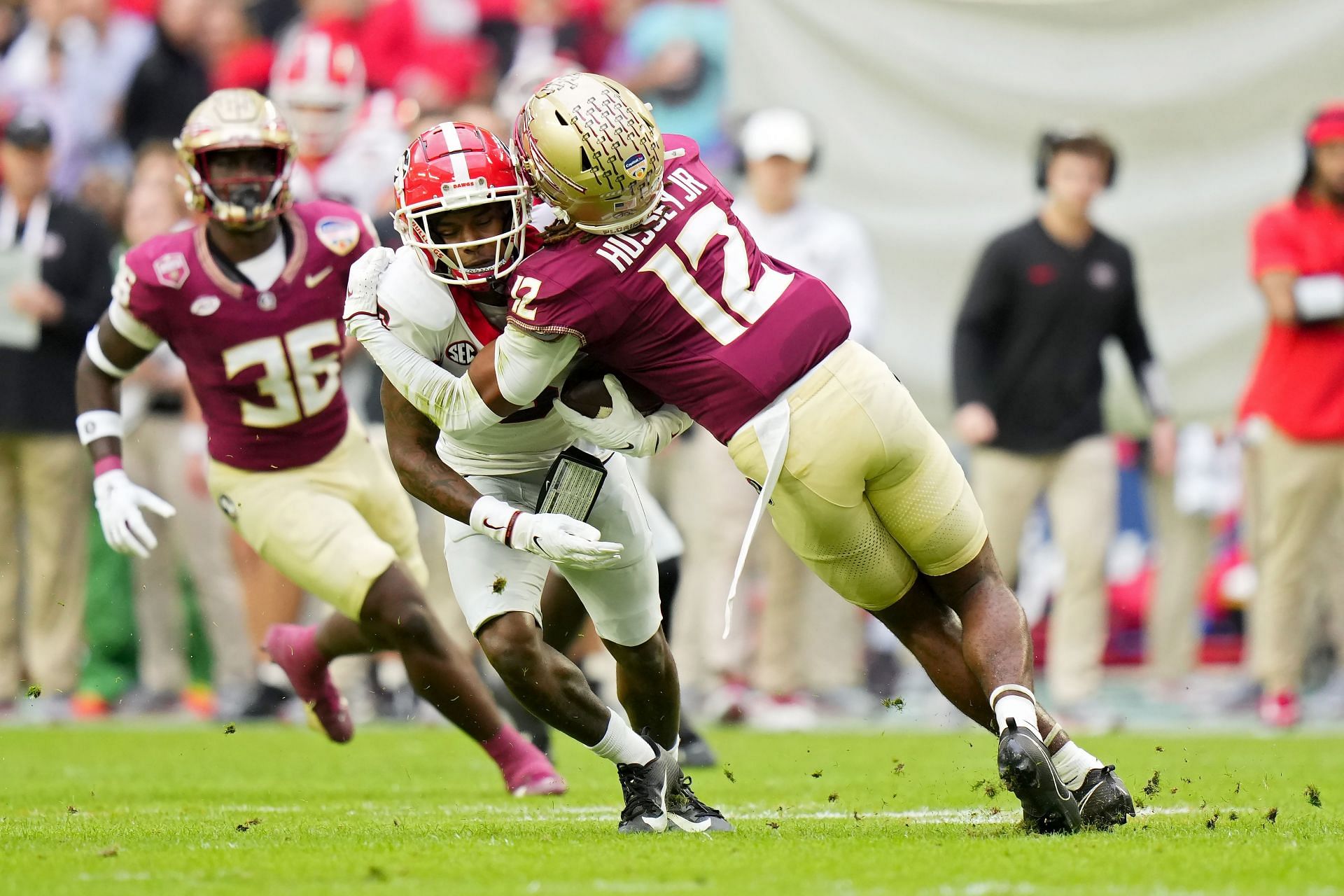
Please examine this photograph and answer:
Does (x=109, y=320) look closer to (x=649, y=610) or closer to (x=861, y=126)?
(x=649, y=610)

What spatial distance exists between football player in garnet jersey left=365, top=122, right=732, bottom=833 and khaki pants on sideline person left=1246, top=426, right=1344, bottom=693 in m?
4.09

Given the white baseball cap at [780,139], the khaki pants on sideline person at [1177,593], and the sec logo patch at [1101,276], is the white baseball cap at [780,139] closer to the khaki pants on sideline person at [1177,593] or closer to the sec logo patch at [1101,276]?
the sec logo patch at [1101,276]

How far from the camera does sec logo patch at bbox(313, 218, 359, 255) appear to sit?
6586 millimetres

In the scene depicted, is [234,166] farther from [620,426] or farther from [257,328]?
[620,426]

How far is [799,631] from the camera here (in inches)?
386

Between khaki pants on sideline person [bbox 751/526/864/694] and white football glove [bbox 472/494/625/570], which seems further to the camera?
khaki pants on sideline person [bbox 751/526/864/694]

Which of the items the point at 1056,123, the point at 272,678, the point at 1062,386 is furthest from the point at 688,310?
the point at 1056,123

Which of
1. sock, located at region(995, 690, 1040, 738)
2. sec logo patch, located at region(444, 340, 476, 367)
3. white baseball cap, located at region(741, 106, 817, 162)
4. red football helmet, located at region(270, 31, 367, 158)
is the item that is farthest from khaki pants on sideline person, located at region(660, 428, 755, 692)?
sock, located at region(995, 690, 1040, 738)

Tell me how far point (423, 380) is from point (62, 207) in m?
5.44

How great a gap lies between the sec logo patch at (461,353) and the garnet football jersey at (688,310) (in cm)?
38

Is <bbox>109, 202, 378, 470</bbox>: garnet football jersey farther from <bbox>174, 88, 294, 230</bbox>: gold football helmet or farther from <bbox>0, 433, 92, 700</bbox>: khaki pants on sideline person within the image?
<bbox>0, 433, 92, 700</bbox>: khaki pants on sideline person

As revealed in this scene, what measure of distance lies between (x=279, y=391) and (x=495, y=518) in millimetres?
1872

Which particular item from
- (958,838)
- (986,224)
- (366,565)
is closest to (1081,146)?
(986,224)

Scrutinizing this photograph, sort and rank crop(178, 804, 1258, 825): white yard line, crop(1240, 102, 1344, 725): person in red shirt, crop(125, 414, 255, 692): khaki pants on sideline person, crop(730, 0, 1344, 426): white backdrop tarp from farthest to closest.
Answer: crop(730, 0, 1344, 426): white backdrop tarp < crop(125, 414, 255, 692): khaki pants on sideline person < crop(1240, 102, 1344, 725): person in red shirt < crop(178, 804, 1258, 825): white yard line
